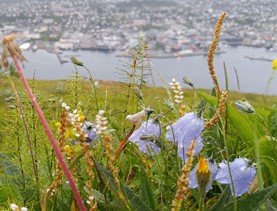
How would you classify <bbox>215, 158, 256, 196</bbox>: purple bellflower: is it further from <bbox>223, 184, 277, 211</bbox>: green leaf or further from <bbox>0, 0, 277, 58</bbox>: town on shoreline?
<bbox>0, 0, 277, 58</bbox>: town on shoreline

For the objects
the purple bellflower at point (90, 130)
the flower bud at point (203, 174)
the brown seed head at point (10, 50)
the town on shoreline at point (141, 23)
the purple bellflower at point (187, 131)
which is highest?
the brown seed head at point (10, 50)

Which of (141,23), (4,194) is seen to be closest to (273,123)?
(4,194)

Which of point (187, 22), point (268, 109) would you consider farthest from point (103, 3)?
point (268, 109)

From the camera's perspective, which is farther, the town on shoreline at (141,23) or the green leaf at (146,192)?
the town on shoreline at (141,23)

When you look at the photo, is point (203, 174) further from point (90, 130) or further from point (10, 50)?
point (90, 130)

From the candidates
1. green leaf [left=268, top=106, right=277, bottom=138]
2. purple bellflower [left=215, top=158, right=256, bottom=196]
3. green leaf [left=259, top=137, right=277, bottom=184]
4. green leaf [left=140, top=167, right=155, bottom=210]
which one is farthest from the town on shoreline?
purple bellflower [left=215, top=158, right=256, bottom=196]

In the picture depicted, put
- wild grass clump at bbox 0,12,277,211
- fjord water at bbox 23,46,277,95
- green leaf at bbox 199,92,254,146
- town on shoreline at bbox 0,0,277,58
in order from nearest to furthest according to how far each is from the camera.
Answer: wild grass clump at bbox 0,12,277,211, green leaf at bbox 199,92,254,146, fjord water at bbox 23,46,277,95, town on shoreline at bbox 0,0,277,58

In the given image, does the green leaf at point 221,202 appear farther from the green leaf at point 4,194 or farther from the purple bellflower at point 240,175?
the green leaf at point 4,194

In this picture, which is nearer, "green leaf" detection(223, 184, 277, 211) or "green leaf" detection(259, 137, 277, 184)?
"green leaf" detection(223, 184, 277, 211)

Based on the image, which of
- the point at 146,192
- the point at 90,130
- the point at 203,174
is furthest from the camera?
the point at 90,130

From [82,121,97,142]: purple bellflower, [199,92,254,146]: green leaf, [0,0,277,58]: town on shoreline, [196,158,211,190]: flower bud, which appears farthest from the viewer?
[0,0,277,58]: town on shoreline

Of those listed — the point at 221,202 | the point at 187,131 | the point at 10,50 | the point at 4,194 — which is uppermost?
the point at 10,50

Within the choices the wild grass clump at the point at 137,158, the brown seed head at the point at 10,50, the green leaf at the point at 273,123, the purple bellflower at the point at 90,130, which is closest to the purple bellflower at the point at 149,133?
the wild grass clump at the point at 137,158

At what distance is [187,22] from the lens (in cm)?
6306
